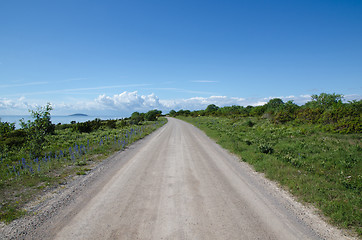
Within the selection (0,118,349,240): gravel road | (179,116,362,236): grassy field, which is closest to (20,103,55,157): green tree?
(0,118,349,240): gravel road

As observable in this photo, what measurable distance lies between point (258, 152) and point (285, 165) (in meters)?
2.87

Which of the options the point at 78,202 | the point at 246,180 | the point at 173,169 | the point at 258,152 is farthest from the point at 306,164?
the point at 78,202

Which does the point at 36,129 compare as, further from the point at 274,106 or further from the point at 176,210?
the point at 274,106

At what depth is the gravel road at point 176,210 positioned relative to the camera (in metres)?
4.41

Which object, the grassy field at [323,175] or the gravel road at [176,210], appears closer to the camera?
the gravel road at [176,210]

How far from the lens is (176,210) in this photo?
5.36m

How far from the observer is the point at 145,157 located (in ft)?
39.3

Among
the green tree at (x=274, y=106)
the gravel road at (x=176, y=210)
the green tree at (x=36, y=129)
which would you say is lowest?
the gravel road at (x=176, y=210)

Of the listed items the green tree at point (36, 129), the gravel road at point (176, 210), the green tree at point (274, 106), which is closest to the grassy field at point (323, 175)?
the gravel road at point (176, 210)

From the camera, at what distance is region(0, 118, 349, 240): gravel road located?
4406 mm

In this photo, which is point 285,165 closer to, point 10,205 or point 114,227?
point 114,227

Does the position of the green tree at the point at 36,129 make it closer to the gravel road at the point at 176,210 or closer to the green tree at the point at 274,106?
the gravel road at the point at 176,210

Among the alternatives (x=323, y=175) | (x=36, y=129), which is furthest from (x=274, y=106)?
(x=36, y=129)

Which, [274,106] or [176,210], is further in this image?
[274,106]
